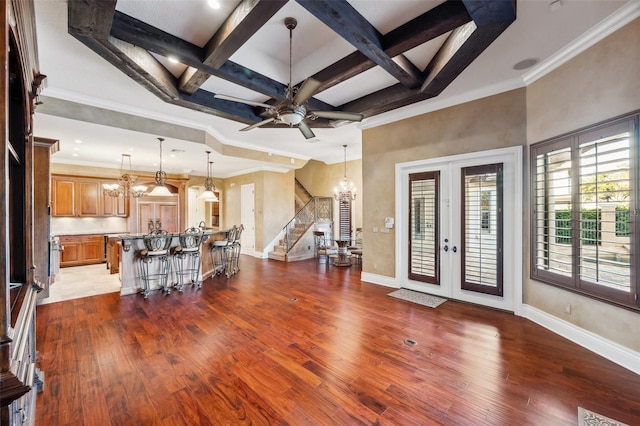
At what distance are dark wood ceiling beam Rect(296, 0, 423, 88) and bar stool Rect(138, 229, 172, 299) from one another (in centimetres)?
463

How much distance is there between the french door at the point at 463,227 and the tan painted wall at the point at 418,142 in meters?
0.18

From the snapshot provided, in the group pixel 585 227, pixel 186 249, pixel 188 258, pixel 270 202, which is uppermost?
pixel 270 202

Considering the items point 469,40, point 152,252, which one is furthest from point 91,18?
point 152,252

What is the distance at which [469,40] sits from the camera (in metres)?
2.86

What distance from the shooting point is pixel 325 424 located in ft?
6.70

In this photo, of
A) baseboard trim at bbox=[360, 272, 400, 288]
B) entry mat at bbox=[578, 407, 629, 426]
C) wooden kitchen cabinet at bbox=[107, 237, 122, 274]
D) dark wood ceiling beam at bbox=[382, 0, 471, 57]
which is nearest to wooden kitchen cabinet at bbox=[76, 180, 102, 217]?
wooden kitchen cabinet at bbox=[107, 237, 122, 274]

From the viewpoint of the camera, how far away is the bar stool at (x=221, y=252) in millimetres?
6508

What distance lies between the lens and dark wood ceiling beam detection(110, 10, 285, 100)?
8.93ft

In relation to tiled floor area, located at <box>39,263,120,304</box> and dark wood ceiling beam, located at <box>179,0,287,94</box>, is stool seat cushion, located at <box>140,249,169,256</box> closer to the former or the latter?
tiled floor area, located at <box>39,263,120,304</box>

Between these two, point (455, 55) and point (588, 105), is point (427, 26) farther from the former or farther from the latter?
point (588, 105)

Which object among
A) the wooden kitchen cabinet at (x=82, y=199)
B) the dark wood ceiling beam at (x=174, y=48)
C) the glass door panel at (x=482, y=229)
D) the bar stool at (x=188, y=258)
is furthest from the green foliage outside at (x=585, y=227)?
the wooden kitchen cabinet at (x=82, y=199)

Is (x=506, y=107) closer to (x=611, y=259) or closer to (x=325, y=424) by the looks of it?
(x=611, y=259)

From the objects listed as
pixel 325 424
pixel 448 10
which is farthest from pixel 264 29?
pixel 325 424

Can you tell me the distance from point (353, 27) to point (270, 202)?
23.5 ft
